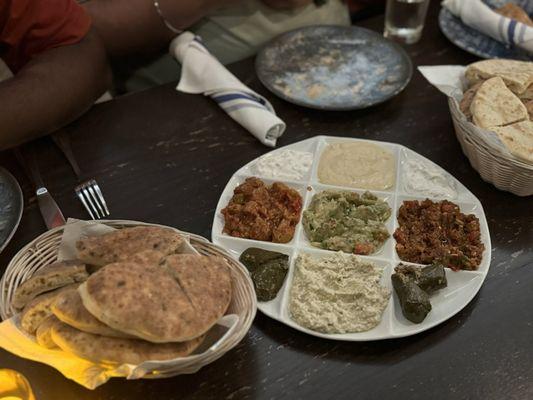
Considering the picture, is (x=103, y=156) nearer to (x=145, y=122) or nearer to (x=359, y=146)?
(x=145, y=122)

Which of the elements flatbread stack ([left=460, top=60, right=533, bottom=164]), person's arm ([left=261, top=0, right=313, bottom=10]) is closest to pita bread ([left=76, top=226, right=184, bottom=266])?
flatbread stack ([left=460, top=60, right=533, bottom=164])

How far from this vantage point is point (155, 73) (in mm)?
2752

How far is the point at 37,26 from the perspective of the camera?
2014mm

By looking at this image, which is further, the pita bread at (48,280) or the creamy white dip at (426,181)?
the creamy white dip at (426,181)

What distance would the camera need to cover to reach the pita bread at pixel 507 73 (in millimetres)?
1963

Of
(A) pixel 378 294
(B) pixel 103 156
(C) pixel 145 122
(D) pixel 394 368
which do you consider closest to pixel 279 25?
(C) pixel 145 122

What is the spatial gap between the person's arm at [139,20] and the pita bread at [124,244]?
1292mm

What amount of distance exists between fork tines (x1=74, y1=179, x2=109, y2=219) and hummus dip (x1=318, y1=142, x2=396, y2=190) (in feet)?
2.46

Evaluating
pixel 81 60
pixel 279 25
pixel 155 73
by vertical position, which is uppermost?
pixel 81 60

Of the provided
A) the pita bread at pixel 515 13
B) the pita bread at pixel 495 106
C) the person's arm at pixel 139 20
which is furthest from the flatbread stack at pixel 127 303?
the pita bread at pixel 515 13

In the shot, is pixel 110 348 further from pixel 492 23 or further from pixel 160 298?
pixel 492 23

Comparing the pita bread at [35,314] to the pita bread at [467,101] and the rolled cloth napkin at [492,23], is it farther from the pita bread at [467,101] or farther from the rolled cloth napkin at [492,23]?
the rolled cloth napkin at [492,23]

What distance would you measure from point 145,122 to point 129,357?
1.22m

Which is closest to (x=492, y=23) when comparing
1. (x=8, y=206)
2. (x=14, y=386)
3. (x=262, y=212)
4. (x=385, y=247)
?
(x=385, y=247)
